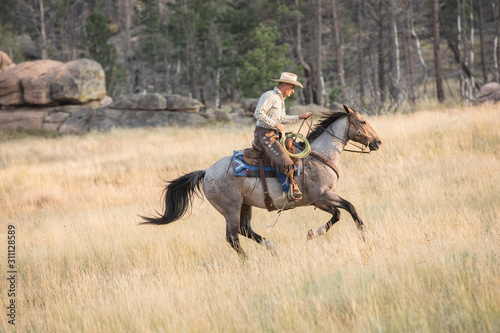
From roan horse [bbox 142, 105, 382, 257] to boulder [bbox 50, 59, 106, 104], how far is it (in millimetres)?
24561

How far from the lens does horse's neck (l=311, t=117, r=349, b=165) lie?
6.66 metres

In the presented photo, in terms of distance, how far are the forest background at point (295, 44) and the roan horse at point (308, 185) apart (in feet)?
50.7

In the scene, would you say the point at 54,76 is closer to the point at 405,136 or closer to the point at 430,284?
the point at 405,136

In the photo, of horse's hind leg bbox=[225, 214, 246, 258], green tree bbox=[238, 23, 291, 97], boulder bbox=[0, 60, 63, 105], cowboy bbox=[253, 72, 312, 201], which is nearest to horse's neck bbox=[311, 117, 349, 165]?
cowboy bbox=[253, 72, 312, 201]

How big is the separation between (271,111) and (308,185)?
116 centimetres

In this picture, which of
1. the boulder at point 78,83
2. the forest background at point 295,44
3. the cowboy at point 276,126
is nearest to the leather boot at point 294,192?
the cowboy at point 276,126

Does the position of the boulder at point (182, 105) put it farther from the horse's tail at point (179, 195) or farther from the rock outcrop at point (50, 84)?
the horse's tail at point (179, 195)

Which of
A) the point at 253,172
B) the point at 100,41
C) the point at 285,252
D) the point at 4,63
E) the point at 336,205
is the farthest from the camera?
the point at 100,41

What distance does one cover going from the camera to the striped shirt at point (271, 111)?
6.16m

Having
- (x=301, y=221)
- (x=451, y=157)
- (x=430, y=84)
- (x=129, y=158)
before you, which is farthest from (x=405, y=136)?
(x=430, y=84)

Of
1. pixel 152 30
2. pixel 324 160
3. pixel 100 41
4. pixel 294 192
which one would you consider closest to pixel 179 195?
pixel 294 192

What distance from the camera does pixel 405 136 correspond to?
43.4 ft

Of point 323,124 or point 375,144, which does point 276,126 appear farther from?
point 375,144

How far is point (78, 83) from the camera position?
28906 mm
